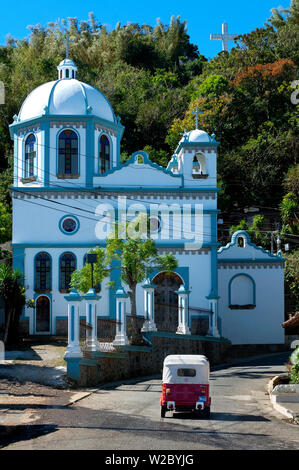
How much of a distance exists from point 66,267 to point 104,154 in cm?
567

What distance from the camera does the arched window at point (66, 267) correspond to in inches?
1100

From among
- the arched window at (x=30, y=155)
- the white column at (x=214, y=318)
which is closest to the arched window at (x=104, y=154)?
the arched window at (x=30, y=155)

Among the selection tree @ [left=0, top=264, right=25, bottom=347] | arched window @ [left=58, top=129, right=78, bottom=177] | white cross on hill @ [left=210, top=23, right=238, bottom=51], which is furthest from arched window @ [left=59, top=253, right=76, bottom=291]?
white cross on hill @ [left=210, top=23, right=238, bottom=51]

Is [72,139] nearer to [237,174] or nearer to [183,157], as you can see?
[183,157]

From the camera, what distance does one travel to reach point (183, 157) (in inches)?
1151

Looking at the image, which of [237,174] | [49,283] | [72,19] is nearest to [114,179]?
[49,283]

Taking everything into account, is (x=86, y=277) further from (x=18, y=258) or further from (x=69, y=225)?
(x=18, y=258)

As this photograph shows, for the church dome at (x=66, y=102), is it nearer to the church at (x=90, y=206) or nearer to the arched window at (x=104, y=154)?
the church at (x=90, y=206)

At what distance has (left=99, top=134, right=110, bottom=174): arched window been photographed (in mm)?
29438

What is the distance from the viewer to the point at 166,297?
2895 cm

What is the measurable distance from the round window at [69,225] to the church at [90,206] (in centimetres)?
5

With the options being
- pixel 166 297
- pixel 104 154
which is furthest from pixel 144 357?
pixel 104 154

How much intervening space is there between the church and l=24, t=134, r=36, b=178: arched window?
5cm

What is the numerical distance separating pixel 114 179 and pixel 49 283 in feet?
18.1
